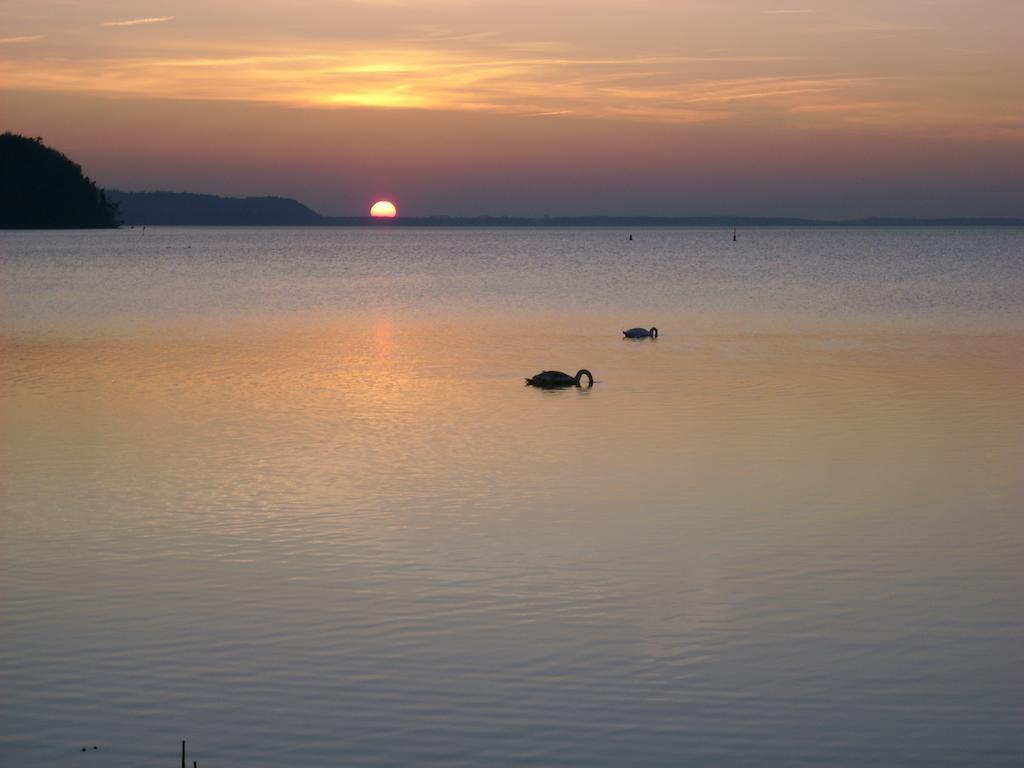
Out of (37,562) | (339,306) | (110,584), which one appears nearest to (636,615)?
(110,584)

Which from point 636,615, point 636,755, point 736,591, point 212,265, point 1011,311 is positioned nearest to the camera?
point 636,755

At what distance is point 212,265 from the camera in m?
133

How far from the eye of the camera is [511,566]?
16.1 meters

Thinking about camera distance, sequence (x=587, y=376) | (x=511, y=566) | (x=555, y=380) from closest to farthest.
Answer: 1. (x=511, y=566)
2. (x=555, y=380)
3. (x=587, y=376)

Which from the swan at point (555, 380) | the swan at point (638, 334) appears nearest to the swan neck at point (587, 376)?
the swan at point (555, 380)

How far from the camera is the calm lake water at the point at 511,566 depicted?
37.0 ft

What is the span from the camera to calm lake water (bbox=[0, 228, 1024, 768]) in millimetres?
11273

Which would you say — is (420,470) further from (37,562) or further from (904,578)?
(904,578)

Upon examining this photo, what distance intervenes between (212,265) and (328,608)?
123 metres

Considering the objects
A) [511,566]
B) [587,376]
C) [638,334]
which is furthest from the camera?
[638,334]

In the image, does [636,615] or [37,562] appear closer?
[636,615]

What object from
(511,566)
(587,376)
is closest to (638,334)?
(587,376)

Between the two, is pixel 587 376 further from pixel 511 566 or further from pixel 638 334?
pixel 511 566

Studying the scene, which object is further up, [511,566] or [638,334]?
[638,334]
